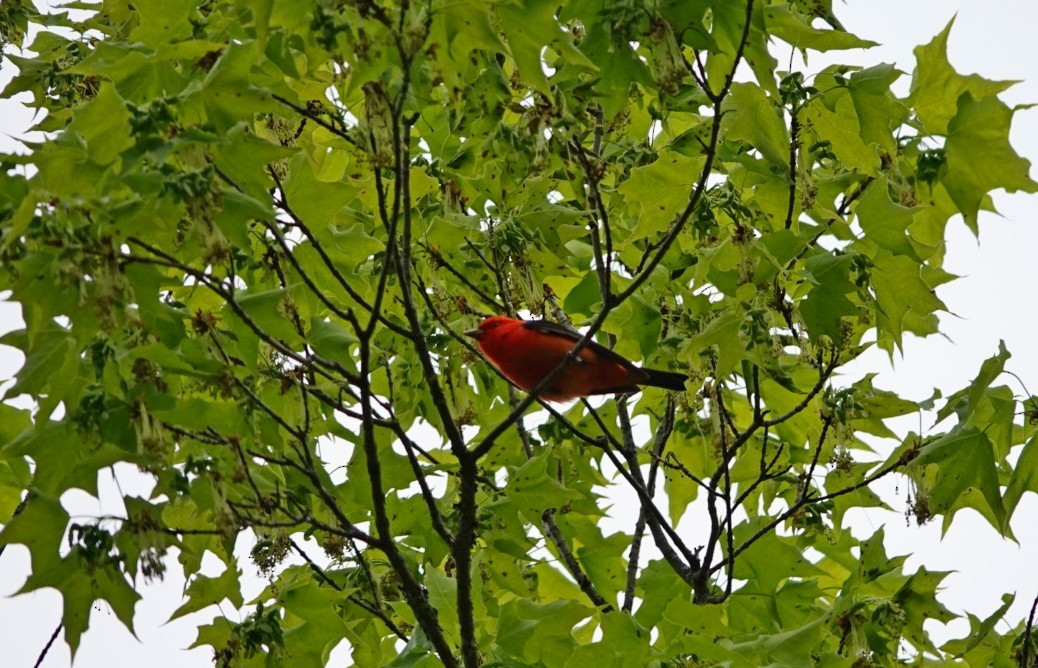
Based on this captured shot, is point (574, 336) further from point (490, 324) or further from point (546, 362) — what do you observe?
point (490, 324)

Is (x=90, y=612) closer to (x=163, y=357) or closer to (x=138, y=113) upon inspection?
(x=163, y=357)

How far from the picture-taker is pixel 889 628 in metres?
Answer: 4.38

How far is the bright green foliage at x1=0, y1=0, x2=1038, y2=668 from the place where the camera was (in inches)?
120

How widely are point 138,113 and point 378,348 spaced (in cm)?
239

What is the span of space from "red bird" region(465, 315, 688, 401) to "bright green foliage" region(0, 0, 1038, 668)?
180 mm

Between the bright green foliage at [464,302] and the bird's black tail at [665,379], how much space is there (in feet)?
0.89

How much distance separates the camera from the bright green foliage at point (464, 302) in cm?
306

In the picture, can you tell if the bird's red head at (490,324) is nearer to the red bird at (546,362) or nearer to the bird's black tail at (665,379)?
the red bird at (546,362)

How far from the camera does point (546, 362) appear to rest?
6.06m

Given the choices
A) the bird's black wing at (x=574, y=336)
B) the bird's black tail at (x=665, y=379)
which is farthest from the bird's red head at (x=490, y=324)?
the bird's black tail at (x=665, y=379)

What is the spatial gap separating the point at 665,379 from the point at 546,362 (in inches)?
26.7

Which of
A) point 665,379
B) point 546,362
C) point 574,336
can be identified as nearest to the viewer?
point 574,336

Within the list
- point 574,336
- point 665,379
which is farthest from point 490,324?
point 665,379

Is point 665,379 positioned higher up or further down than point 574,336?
further down
